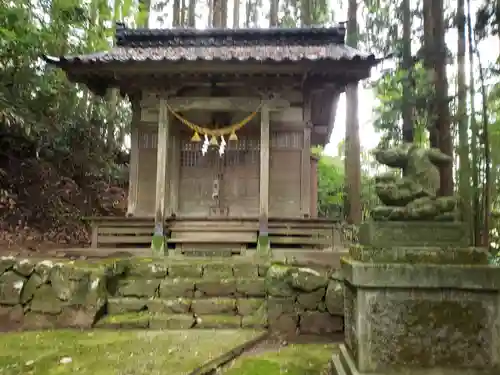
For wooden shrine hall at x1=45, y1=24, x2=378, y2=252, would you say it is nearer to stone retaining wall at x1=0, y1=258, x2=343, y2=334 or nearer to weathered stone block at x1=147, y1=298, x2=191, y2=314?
stone retaining wall at x1=0, y1=258, x2=343, y2=334

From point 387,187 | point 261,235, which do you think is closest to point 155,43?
point 261,235

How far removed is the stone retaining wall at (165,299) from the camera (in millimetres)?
5598

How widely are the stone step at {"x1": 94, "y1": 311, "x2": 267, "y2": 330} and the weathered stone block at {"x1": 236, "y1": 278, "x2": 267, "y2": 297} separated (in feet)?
1.66

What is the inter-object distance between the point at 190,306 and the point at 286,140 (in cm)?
529

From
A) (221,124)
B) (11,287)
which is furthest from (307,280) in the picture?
(221,124)

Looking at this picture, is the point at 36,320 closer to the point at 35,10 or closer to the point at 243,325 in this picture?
the point at 243,325

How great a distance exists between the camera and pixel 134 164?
9531 mm

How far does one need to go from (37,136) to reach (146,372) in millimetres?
10339

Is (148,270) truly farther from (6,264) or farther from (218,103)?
(218,103)

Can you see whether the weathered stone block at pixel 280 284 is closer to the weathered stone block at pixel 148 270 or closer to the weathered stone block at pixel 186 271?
the weathered stone block at pixel 186 271

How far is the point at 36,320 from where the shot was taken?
5738 mm

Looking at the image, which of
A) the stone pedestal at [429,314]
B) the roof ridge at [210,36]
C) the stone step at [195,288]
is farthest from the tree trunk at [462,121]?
the stone pedestal at [429,314]

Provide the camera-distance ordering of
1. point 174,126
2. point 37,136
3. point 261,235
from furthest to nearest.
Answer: point 37,136 → point 174,126 → point 261,235

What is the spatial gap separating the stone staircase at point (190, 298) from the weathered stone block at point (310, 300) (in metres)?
0.60
